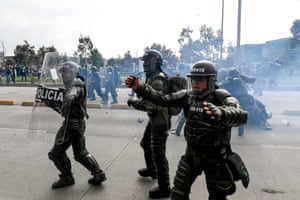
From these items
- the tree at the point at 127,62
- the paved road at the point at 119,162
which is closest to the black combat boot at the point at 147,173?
the paved road at the point at 119,162

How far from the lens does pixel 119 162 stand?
518 centimetres

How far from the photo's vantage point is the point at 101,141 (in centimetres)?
664

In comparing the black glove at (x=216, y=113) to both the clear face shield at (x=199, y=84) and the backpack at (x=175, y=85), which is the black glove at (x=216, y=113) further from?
the backpack at (x=175, y=85)

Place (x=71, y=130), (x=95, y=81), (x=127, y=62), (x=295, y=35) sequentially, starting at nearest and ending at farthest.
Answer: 1. (x=71, y=130)
2. (x=95, y=81)
3. (x=295, y=35)
4. (x=127, y=62)

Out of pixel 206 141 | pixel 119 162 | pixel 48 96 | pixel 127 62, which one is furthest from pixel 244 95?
pixel 127 62

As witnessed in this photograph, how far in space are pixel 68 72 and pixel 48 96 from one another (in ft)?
1.17

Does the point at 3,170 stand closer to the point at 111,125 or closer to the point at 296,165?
the point at 111,125

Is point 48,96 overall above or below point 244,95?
above

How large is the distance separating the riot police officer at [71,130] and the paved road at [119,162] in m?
0.13

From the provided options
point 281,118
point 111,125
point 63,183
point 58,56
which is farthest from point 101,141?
point 281,118

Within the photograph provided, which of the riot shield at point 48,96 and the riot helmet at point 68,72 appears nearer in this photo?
the riot shield at point 48,96

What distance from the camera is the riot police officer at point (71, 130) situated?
3.68 m

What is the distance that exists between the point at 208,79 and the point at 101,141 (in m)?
4.36

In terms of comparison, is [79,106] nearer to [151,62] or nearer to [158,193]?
[151,62]
